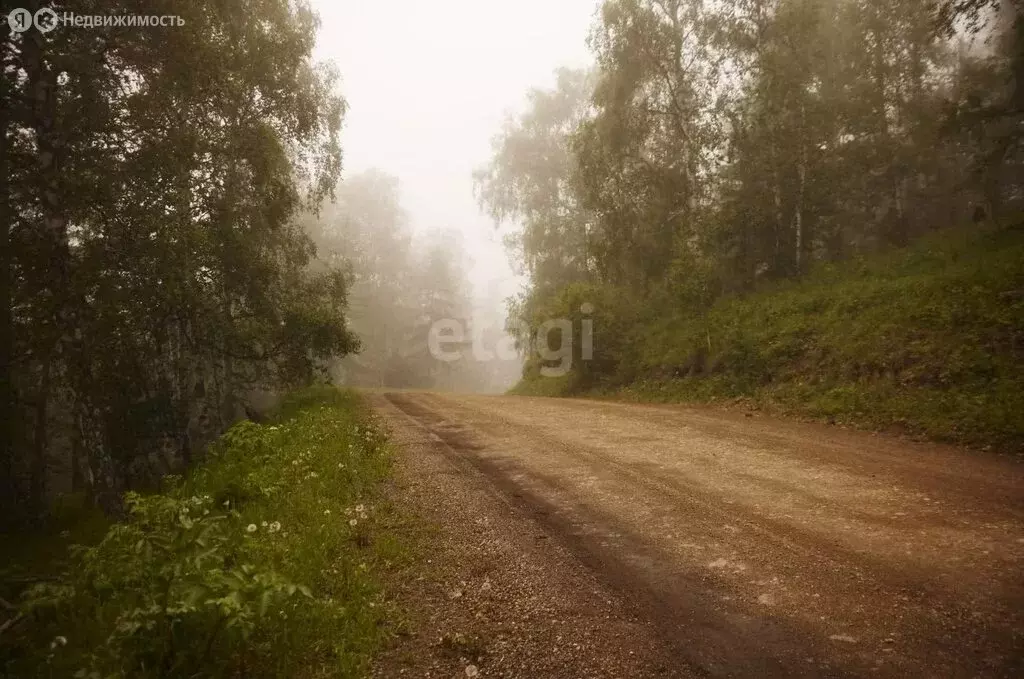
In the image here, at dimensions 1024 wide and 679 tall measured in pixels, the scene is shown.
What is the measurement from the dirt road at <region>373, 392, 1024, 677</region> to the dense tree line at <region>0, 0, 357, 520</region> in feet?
24.6

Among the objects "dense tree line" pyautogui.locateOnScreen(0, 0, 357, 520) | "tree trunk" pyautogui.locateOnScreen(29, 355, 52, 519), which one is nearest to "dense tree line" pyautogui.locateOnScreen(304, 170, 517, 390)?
"tree trunk" pyautogui.locateOnScreen(29, 355, 52, 519)

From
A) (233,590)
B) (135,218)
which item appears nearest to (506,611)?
(233,590)

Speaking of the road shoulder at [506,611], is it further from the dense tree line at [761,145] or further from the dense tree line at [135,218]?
the dense tree line at [761,145]

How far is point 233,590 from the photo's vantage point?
3.02 metres

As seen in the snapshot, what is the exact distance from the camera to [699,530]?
15.6ft

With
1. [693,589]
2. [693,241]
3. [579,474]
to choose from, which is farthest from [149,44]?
[693,241]

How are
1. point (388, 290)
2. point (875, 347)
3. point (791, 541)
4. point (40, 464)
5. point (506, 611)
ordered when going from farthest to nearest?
point (388, 290) < point (40, 464) < point (875, 347) < point (791, 541) < point (506, 611)

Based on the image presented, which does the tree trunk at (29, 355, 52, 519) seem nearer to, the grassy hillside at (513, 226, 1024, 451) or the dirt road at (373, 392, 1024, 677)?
the dirt road at (373, 392, 1024, 677)

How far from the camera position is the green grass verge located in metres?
3.02

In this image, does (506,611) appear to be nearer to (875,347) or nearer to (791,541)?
(791,541)

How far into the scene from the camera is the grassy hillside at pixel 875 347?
8.68m

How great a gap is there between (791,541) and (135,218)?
1260cm

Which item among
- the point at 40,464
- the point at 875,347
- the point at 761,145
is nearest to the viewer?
the point at 875,347

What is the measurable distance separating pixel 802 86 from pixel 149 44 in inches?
801
